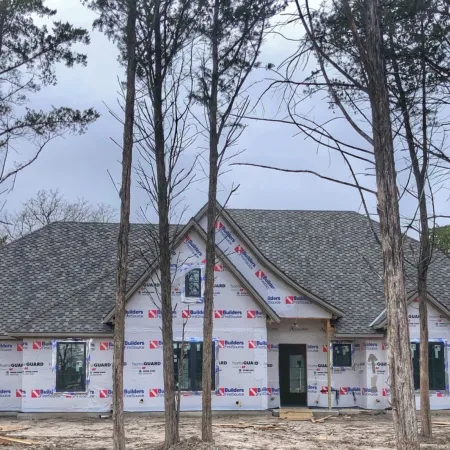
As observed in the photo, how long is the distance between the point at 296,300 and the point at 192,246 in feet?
13.3

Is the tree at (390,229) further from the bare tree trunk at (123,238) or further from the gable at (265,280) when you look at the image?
the gable at (265,280)

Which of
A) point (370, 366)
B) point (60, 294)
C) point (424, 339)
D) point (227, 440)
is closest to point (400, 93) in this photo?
point (424, 339)

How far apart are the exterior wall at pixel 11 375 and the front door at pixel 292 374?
29.2 ft

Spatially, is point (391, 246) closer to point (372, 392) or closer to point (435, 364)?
point (372, 392)

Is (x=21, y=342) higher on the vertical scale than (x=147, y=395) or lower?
higher

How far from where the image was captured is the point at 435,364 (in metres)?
23.4

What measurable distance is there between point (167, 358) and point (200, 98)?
6082 millimetres

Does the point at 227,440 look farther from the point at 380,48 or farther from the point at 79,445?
the point at 380,48

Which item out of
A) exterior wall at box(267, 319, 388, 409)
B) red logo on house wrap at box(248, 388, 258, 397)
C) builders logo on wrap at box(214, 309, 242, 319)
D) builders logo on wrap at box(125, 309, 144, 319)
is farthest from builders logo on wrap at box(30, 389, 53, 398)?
exterior wall at box(267, 319, 388, 409)

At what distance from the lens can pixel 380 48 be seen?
8117 mm

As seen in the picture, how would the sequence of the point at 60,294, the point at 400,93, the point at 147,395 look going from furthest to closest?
the point at 60,294, the point at 147,395, the point at 400,93

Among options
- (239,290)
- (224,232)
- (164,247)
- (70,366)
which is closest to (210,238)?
(164,247)

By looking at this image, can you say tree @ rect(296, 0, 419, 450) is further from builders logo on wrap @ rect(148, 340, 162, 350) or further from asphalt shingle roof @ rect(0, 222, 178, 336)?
builders logo on wrap @ rect(148, 340, 162, 350)

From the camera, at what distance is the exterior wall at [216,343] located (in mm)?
22156
